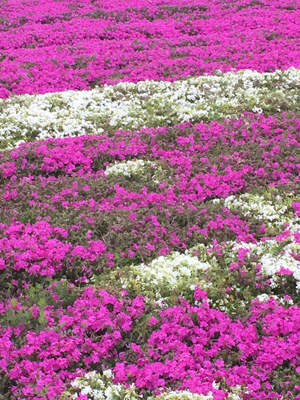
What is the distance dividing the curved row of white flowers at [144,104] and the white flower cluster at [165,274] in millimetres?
Result: 5336

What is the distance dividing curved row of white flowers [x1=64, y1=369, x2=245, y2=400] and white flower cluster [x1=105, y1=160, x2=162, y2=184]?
4.98m

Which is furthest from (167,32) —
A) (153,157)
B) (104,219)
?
(104,219)

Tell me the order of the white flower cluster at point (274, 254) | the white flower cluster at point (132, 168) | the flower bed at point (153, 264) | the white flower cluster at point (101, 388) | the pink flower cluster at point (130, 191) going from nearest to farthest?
the white flower cluster at point (101, 388), the flower bed at point (153, 264), the white flower cluster at point (274, 254), the pink flower cluster at point (130, 191), the white flower cluster at point (132, 168)

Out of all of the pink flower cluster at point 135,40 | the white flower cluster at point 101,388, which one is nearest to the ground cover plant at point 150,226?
the white flower cluster at point 101,388

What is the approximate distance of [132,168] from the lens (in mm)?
10492

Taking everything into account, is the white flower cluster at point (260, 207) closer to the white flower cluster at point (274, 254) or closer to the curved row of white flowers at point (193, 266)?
the curved row of white flowers at point (193, 266)

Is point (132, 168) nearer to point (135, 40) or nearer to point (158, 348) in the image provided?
point (158, 348)

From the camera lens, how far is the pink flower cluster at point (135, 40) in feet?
52.5

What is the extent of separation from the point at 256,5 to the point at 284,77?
35.5ft

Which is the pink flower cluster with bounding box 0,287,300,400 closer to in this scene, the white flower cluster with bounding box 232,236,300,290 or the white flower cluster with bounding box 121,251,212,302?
the white flower cluster with bounding box 121,251,212,302

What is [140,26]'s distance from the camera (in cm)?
2061

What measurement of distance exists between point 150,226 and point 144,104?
5.81 meters

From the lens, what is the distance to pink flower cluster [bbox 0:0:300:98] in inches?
630

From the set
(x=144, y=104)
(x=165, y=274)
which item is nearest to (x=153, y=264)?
(x=165, y=274)
